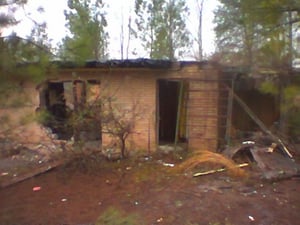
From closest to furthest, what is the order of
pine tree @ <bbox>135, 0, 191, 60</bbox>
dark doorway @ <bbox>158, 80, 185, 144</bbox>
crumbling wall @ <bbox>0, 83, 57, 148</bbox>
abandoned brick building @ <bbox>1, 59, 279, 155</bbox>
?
crumbling wall @ <bbox>0, 83, 57, 148</bbox>, abandoned brick building @ <bbox>1, 59, 279, 155</bbox>, dark doorway @ <bbox>158, 80, 185, 144</bbox>, pine tree @ <bbox>135, 0, 191, 60</bbox>

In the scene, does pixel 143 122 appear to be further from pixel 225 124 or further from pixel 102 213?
pixel 102 213

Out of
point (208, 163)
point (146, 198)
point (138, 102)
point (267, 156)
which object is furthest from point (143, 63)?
point (146, 198)

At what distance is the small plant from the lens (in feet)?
19.2

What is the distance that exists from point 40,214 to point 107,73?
19.5ft

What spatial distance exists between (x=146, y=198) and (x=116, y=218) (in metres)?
1.82

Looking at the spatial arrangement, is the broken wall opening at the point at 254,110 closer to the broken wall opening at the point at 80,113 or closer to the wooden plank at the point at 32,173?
the broken wall opening at the point at 80,113

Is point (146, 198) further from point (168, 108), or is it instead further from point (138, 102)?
point (168, 108)

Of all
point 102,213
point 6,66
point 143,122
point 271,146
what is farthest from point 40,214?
point 271,146

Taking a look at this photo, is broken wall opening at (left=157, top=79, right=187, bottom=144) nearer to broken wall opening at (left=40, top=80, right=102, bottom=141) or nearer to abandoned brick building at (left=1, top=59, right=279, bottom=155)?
abandoned brick building at (left=1, top=59, right=279, bottom=155)

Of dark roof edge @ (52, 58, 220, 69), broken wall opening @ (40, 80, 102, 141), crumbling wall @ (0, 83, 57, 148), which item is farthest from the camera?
dark roof edge @ (52, 58, 220, 69)

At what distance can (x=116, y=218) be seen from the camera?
604 centimetres

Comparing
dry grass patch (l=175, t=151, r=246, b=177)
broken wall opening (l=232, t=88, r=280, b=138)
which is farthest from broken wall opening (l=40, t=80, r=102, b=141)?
broken wall opening (l=232, t=88, r=280, b=138)

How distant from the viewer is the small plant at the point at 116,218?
5.85 metres

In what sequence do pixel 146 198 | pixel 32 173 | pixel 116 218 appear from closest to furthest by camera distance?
pixel 116 218 → pixel 146 198 → pixel 32 173
